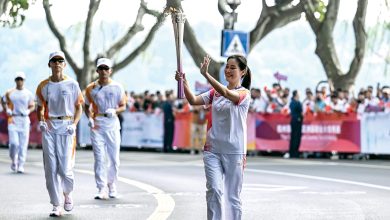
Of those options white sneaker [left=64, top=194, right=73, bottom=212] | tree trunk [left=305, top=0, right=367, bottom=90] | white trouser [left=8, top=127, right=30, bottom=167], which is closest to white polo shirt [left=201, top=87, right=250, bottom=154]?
white sneaker [left=64, top=194, right=73, bottom=212]

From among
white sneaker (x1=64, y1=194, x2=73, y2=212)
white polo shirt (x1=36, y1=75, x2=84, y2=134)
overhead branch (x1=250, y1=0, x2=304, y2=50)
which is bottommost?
white sneaker (x1=64, y1=194, x2=73, y2=212)

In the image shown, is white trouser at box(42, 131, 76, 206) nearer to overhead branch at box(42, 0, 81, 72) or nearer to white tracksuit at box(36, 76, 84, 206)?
white tracksuit at box(36, 76, 84, 206)

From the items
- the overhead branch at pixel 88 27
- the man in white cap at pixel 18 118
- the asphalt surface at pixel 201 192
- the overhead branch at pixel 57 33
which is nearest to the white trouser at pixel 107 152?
the asphalt surface at pixel 201 192

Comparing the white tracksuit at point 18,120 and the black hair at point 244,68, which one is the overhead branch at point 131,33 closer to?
the white tracksuit at point 18,120

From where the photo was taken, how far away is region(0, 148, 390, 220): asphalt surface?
570 inches

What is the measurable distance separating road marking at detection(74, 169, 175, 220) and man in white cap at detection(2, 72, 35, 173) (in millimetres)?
3196

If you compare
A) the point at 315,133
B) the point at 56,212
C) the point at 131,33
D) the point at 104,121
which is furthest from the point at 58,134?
the point at 131,33

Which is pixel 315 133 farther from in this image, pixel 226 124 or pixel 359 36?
pixel 226 124

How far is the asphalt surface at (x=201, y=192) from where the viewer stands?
14484 mm

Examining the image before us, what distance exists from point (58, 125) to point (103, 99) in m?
2.43

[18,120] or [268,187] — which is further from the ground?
[18,120]

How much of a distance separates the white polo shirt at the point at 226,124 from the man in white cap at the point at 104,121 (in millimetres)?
5618

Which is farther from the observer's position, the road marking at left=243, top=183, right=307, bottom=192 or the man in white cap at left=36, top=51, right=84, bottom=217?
the road marking at left=243, top=183, right=307, bottom=192

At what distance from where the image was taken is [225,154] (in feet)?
37.2
